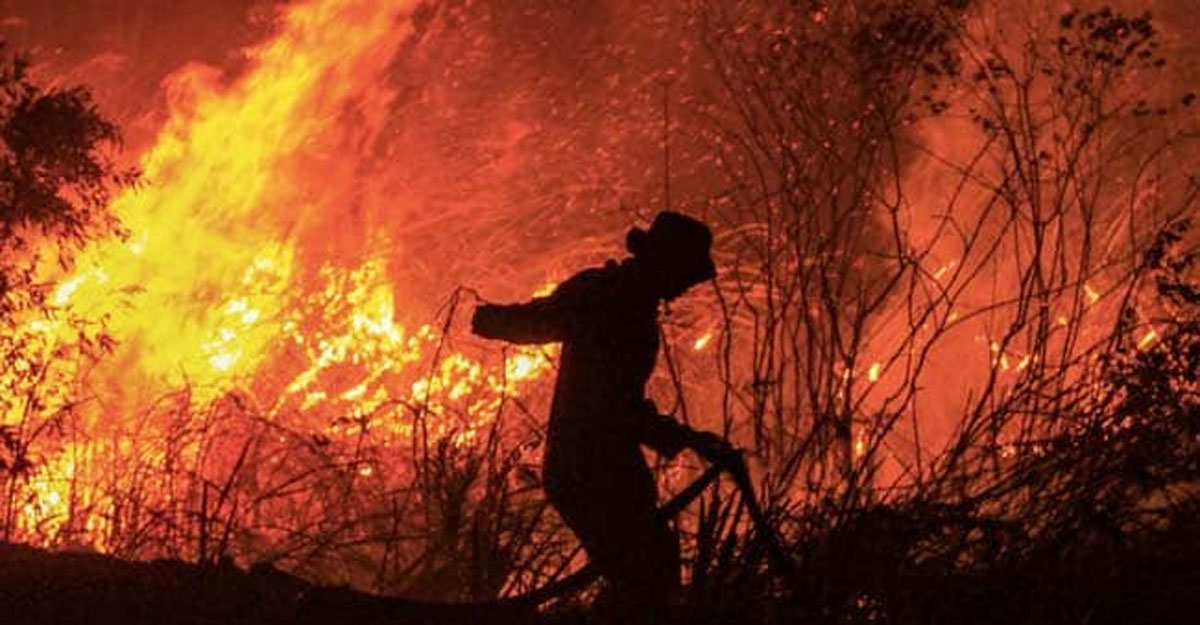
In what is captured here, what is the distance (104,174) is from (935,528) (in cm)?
512

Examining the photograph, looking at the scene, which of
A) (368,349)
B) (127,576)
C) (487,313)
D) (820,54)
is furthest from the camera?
(368,349)

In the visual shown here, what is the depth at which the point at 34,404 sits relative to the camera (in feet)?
28.5

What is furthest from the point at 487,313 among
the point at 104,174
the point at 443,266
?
the point at 443,266

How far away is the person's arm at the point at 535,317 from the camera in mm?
5492

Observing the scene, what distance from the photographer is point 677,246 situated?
18.1 ft

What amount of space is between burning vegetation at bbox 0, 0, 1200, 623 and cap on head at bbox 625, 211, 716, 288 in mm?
1709

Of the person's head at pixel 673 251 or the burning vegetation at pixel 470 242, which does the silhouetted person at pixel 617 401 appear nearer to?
the person's head at pixel 673 251

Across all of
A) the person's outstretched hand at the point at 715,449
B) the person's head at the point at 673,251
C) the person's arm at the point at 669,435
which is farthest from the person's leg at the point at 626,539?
the person's head at the point at 673,251

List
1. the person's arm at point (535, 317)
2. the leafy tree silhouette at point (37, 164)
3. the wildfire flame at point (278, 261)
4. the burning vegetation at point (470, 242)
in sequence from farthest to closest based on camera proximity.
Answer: the wildfire flame at point (278, 261) < the burning vegetation at point (470, 242) < the leafy tree silhouette at point (37, 164) < the person's arm at point (535, 317)

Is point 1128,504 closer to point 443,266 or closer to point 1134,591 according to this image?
point 1134,591

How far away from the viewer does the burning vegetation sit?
8602 millimetres

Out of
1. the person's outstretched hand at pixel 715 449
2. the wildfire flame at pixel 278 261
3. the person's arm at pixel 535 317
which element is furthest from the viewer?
the wildfire flame at pixel 278 261

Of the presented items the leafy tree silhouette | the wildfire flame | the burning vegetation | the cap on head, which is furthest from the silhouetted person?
the wildfire flame

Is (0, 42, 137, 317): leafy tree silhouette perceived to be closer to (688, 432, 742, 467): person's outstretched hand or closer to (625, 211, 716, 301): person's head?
(625, 211, 716, 301): person's head
